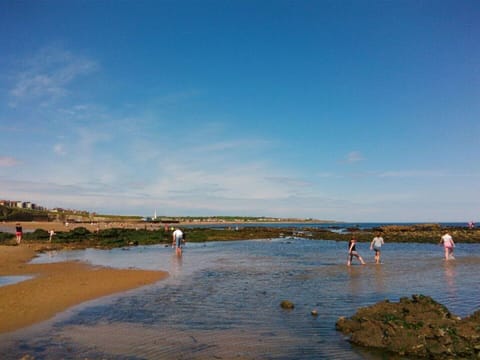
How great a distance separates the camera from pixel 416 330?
9352 millimetres

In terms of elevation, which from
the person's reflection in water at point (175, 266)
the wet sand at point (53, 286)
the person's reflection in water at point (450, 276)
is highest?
the person's reflection in water at point (450, 276)

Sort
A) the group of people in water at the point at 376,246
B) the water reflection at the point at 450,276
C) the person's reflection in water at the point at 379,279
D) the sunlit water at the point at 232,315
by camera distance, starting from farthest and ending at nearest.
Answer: the group of people in water at the point at 376,246, the person's reflection in water at the point at 379,279, the water reflection at the point at 450,276, the sunlit water at the point at 232,315

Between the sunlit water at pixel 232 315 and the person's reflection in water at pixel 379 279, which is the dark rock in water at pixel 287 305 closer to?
the sunlit water at pixel 232 315

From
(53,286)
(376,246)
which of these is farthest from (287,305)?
(376,246)

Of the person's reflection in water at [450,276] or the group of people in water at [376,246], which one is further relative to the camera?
the group of people in water at [376,246]

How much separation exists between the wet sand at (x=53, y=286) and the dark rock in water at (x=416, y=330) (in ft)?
28.8

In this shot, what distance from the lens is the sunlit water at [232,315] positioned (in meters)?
9.06

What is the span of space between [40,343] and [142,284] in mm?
8783

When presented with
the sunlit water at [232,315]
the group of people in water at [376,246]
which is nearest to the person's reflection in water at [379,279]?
the sunlit water at [232,315]

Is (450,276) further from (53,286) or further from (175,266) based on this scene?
(53,286)

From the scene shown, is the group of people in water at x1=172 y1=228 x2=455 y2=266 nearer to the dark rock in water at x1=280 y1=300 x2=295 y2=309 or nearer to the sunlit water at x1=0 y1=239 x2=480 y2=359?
the sunlit water at x1=0 y1=239 x2=480 y2=359

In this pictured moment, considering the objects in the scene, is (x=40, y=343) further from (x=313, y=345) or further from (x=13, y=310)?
(x=313, y=345)

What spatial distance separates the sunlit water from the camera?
9062mm

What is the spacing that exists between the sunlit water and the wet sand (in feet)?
2.51
